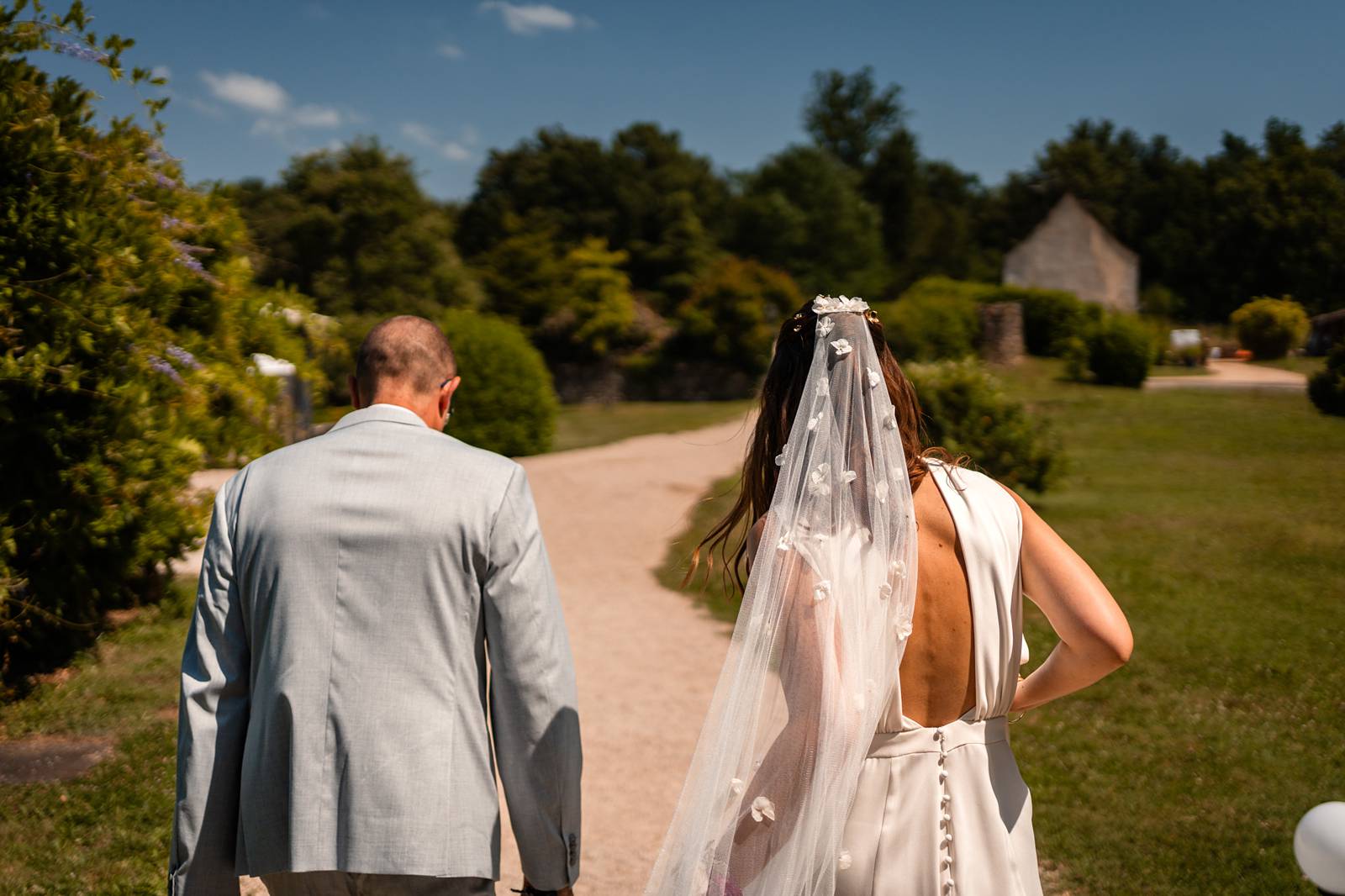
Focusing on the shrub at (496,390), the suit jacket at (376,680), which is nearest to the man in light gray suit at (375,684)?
the suit jacket at (376,680)

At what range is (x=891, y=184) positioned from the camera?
64.1 m

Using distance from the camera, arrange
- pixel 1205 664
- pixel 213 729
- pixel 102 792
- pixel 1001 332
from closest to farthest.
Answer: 1. pixel 213 729
2. pixel 102 792
3. pixel 1205 664
4. pixel 1001 332

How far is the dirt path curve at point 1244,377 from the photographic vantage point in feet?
40.5

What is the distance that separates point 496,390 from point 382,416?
16.8 m

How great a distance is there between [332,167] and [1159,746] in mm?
39714

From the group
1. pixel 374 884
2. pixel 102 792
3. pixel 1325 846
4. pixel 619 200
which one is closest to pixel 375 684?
pixel 374 884

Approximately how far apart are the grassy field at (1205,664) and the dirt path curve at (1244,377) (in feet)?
0.55

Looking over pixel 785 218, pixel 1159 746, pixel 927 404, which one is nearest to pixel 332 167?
pixel 785 218

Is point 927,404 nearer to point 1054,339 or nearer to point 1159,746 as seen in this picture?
point 1159,746

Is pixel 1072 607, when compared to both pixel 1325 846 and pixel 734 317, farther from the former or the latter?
pixel 734 317

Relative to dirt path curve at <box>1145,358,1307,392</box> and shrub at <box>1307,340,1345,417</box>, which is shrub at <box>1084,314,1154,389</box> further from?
shrub at <box>1307,340,1345,417</box>

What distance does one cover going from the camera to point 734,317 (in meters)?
39.3

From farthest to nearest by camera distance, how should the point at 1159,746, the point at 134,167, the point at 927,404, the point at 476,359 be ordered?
the point at 476,359
the point at 927,404
the point at 134,167
the point at 1159,746

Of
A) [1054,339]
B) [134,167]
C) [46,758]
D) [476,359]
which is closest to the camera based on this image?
[46,758]
